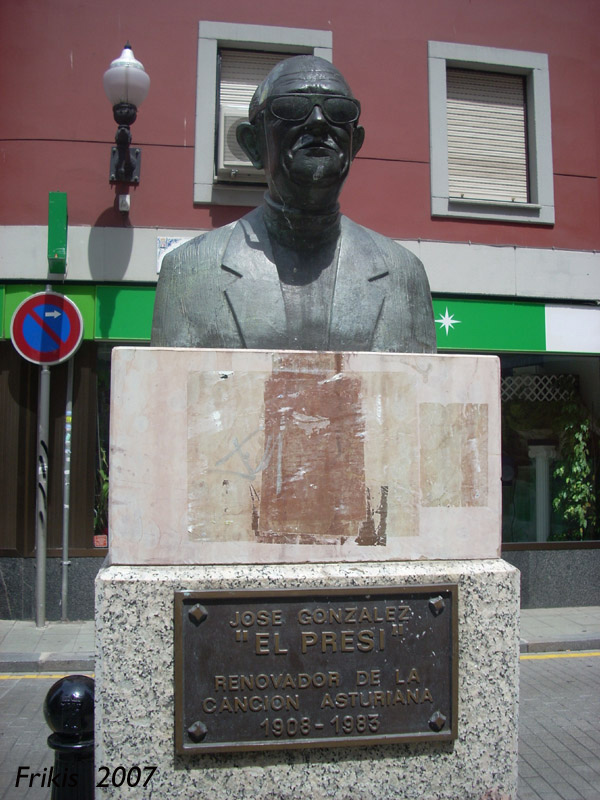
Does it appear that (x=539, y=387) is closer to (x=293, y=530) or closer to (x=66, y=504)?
(x=66, y=504)

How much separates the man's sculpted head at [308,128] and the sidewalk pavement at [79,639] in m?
5.19

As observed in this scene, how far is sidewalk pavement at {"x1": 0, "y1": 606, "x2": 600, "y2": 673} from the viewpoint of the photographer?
6490 mm

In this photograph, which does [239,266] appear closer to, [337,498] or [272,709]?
[337,498]

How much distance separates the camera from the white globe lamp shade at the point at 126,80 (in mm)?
7414

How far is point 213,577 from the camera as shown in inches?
84.2

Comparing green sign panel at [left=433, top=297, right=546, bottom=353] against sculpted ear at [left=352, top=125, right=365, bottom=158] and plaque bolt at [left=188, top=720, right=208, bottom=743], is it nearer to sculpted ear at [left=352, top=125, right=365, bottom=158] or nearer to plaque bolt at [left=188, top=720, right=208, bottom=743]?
sculpted ear at [left=352, top=125, right=365, bottom=158]

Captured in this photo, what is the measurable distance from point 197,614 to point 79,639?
5698 mm

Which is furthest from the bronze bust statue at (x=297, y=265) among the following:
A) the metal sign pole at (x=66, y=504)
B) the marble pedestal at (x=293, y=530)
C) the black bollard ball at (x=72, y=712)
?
the metal sign pole at (x=66, y=504)

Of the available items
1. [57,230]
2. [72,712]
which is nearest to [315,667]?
[72,712]

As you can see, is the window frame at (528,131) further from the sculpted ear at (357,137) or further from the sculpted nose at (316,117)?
the sculpted nose at (316,117)

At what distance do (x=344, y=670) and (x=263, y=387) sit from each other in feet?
2.93

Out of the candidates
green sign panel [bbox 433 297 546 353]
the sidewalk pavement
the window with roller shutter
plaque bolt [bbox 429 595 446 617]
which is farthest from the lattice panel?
plaque bolt [bbox 429 595 446 617]

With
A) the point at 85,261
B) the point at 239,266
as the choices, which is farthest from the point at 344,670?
the point at 85,261

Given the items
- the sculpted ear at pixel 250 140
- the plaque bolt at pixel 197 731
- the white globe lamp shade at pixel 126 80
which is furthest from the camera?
the white globe lamp shade at pixel 126 80
